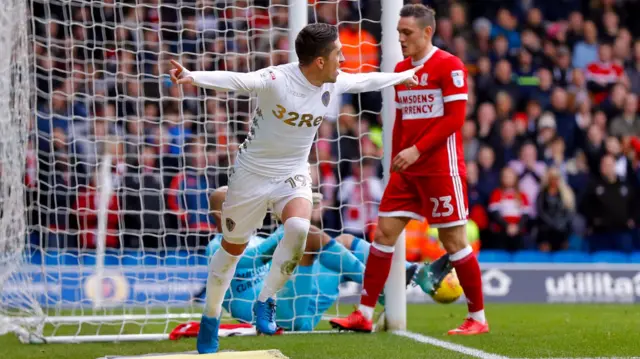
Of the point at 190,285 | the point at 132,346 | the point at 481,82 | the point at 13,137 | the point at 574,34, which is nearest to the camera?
the point at 132,346

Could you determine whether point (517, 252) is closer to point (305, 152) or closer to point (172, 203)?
point (172, 203)

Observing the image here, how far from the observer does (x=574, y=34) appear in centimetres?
1741

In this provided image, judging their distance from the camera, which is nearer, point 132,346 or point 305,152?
point 305,152

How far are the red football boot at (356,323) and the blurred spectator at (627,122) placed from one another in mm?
9109

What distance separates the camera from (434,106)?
757 cm

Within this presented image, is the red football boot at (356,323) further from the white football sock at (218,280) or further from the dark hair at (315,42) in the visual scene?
the dark hair at (315,42)

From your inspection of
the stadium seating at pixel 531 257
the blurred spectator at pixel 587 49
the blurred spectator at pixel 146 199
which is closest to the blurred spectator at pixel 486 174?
the stadium seating at pixel 531 257

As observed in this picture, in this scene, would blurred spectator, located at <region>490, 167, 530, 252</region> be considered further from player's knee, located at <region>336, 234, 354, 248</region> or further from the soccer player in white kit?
the soccer player in white kit

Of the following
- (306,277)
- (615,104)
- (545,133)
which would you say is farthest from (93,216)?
(615,104)

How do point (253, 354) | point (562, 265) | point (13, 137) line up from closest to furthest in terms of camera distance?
point (253, 354) < point (13, 137) < point (562, 265)

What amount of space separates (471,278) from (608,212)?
7.44 meters

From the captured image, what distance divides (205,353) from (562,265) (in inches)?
312

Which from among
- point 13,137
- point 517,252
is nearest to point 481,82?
point 517,252

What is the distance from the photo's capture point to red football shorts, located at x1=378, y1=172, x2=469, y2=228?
7.56 m
